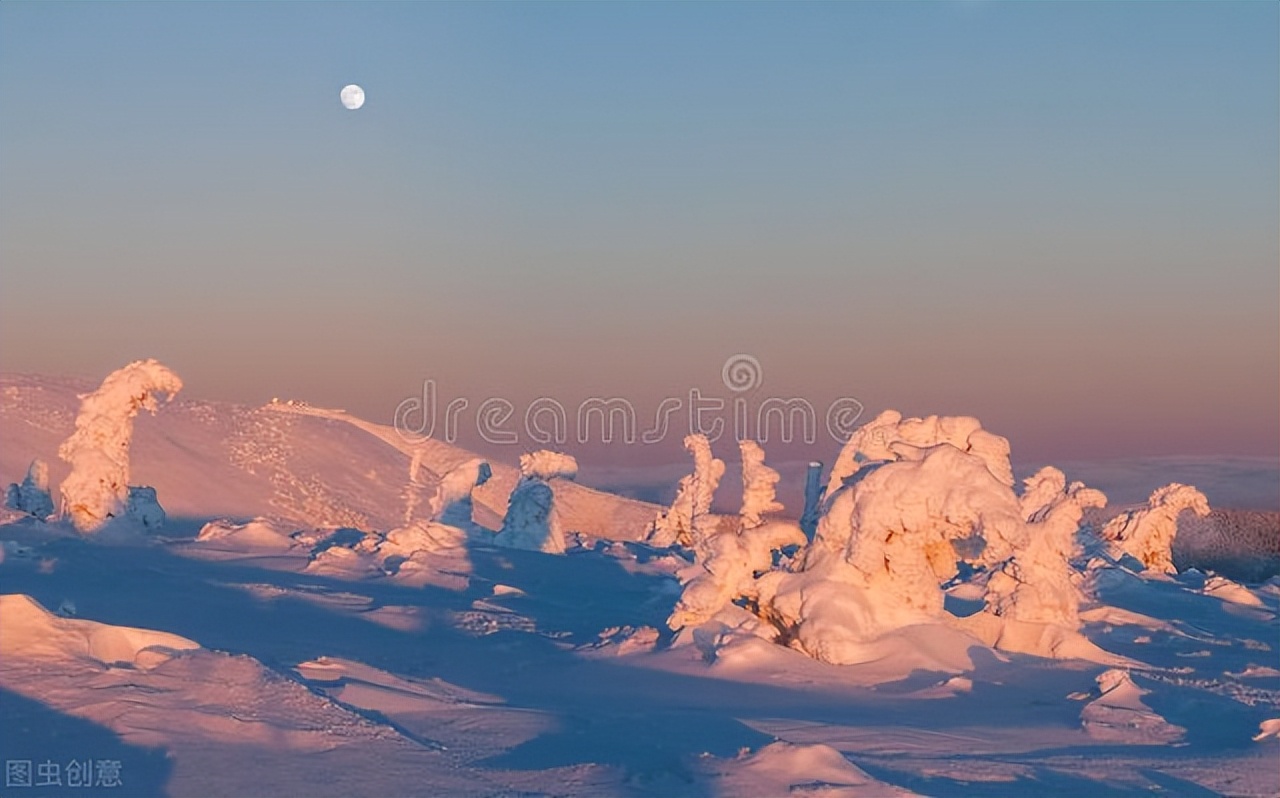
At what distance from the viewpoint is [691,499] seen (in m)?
39.9

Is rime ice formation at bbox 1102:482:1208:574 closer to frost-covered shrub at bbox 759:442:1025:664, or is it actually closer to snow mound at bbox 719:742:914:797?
frost-covered shrub at bbox 759:442:1025:664

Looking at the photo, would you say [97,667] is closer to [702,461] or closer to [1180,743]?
[1180,743]

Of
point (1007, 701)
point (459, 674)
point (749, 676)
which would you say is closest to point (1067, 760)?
point (1007, 701)

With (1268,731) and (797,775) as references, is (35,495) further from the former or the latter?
(1268,731)

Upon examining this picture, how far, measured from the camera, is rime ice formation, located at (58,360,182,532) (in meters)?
26.9

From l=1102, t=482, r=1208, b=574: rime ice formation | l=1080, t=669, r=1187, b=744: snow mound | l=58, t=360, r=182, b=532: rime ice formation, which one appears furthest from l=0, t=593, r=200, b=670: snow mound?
l=1102, t=482, r=1208, b=574: rime ice formation

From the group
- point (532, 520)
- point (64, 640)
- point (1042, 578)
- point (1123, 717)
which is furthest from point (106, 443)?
point (1123, 717)

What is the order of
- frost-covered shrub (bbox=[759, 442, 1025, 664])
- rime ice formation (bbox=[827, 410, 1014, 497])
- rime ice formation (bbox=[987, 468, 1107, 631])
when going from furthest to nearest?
rime ice formation (bbox=[827, 410, 1014, 497])
rime ice formation (bbox=[987, 468, 1107, 631])
frost-covered shrub (bbox=[759, 442, 1025, 664])

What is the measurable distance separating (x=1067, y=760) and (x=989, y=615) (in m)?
6.34

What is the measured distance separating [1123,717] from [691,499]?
28.0 m

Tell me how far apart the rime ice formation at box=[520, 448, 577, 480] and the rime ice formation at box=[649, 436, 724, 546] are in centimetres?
464

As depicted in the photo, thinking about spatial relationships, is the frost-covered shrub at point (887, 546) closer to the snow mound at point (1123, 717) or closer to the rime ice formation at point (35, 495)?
the snow mound at point (1123, 717)

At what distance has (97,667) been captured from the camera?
10.6 m

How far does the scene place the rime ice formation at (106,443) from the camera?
26.9m
